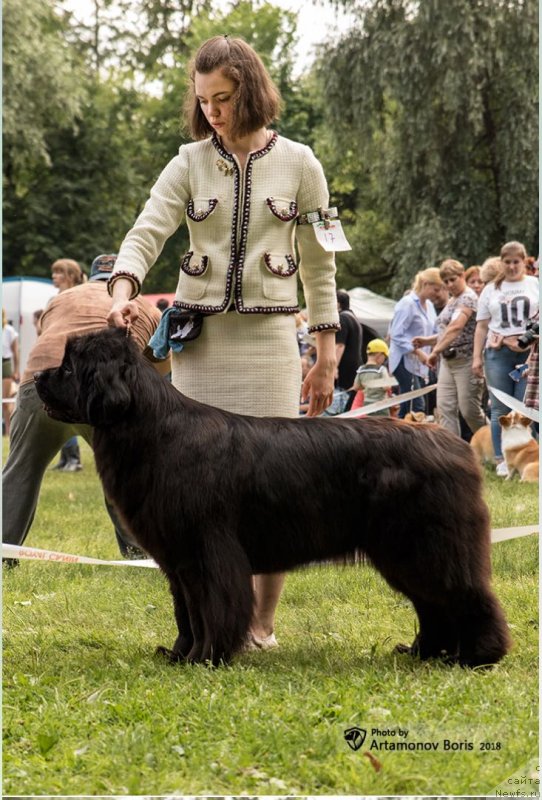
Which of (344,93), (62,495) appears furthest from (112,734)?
(344,93)

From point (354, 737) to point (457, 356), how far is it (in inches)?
312

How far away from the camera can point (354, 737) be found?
2926 mm

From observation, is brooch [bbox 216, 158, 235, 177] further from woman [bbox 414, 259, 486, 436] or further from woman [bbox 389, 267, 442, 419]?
woman [bbox 389, 267, 442, 419]

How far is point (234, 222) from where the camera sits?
4.14m

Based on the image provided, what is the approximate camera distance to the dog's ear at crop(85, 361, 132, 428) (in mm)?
3635

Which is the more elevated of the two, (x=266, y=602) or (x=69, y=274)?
(x=69, y=274)

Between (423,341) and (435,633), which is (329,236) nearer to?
(435,633)

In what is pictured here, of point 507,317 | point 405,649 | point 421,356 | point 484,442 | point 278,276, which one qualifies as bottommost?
point 484,442

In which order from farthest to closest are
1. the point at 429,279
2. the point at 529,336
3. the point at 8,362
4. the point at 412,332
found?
the point at 8,362
the point at 429,279
the point at 412,332
the point at 529,336

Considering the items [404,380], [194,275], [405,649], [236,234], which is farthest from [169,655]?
[404,380]

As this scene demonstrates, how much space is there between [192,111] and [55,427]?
96.9 inches

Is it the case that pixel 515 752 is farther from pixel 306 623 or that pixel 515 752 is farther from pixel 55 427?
pixel 55 427

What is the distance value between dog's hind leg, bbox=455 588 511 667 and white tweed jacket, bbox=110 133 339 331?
141 cm

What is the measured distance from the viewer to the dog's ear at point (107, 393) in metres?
3.63
